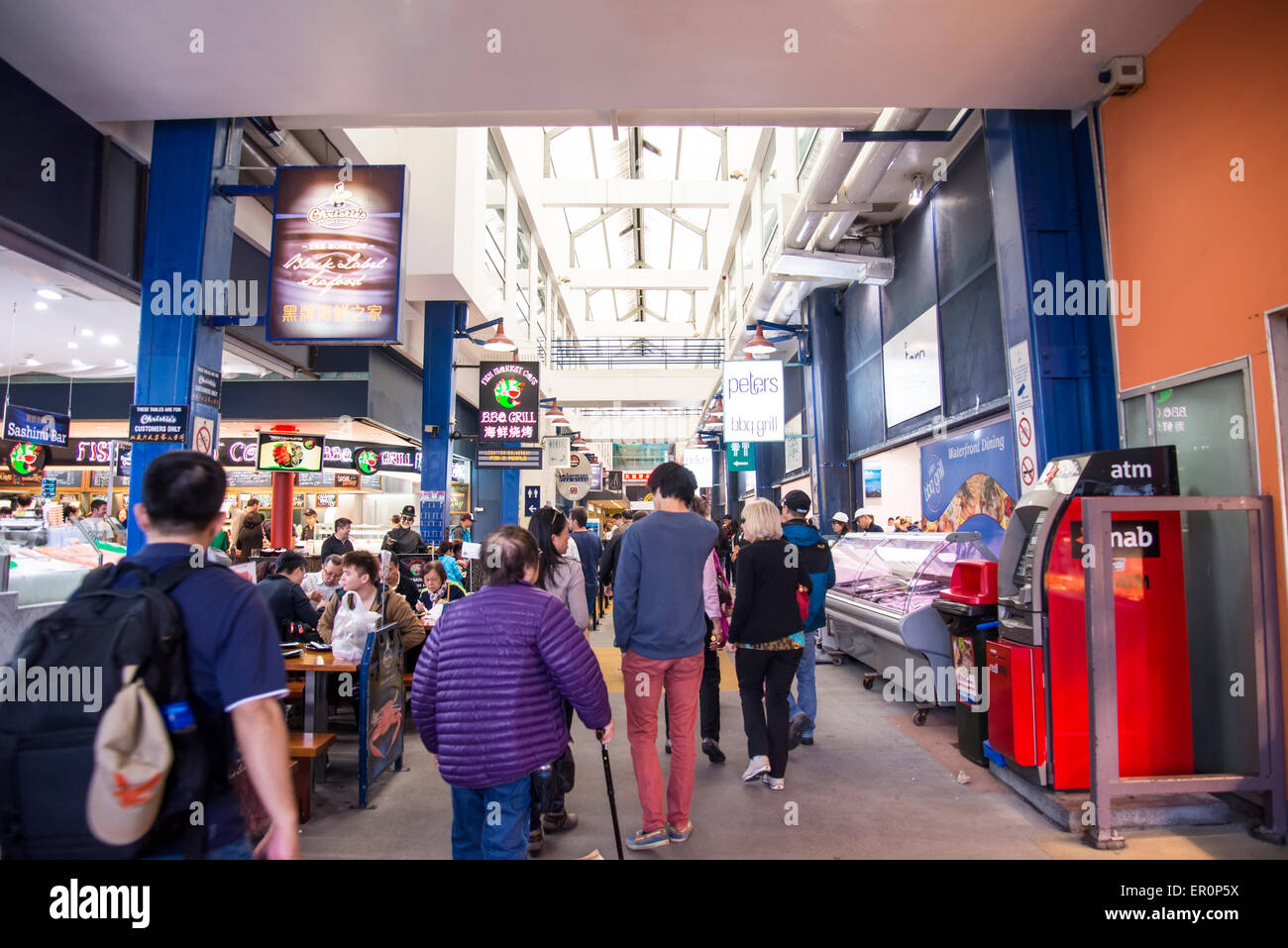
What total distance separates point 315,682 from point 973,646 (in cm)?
429

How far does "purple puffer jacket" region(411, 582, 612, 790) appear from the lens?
2.45m

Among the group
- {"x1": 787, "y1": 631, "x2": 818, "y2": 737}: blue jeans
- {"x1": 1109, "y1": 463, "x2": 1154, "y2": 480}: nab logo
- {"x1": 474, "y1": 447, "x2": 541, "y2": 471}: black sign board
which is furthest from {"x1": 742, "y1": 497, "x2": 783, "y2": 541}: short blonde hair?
{"x1": 474, "y1": 447, "x2": 541, "y2": 471}: black sign board

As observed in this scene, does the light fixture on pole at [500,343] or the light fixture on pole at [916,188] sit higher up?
the light fixture on pole at [916,188]

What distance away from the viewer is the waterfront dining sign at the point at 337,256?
637cm

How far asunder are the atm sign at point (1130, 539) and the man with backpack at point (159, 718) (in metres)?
4.12

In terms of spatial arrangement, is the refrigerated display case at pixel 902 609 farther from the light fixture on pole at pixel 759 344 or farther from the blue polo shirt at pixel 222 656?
the blue polo shirt at pixel 222 656

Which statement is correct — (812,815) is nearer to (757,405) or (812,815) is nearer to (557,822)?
(557,822)

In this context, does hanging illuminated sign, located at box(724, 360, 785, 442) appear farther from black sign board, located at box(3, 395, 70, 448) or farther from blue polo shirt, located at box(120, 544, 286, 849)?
black sign board, located at box(3, 395, 70, 448)

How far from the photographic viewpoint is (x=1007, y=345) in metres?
5.84

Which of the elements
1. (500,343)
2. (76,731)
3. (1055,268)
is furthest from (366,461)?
(76,731)

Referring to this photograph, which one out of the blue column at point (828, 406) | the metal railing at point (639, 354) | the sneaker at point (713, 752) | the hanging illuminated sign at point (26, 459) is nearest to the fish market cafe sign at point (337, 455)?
the hanging illuminated sign at point (26, 459)

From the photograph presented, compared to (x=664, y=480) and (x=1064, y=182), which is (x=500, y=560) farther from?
(x=1064, y=182)

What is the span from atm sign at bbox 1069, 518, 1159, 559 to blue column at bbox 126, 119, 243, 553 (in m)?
7.04
